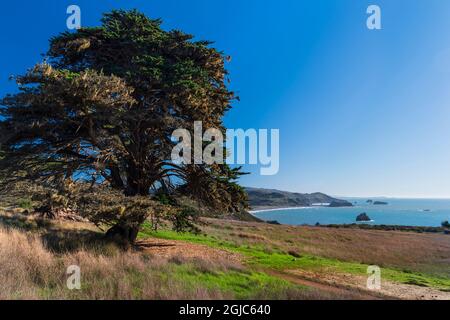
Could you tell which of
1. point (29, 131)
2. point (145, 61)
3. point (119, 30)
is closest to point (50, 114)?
point (29, 131)

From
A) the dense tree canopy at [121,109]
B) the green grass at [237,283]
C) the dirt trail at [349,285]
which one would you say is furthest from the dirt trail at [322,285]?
the dense tree canopy at [121,109]

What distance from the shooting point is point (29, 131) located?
12.8m

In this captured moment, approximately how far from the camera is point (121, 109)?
41.2 ft

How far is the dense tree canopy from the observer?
1169cm

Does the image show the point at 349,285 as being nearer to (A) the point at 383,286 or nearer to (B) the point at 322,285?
(B) the point at 322,285

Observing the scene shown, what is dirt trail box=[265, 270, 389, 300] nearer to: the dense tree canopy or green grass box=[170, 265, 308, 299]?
green grass box=[170, 265, 308, 299]

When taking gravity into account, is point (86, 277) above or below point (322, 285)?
above

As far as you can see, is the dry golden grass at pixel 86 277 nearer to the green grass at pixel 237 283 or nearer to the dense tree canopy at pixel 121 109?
the green grass at pixel 237 283

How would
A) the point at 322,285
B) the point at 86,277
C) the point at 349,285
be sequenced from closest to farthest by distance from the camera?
the point at 86,277, the point at 322,285, the point at 349,285

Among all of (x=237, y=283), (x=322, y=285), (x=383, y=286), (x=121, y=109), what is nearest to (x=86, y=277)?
(x=237, y=283)

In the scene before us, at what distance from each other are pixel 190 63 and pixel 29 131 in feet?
24.0

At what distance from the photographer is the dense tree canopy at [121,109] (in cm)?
1169

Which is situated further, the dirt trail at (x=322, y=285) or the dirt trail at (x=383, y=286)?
the dirt trail at (x=383, y=286)

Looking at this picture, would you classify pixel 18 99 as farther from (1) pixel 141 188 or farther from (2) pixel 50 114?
(1) pixel 141 188
